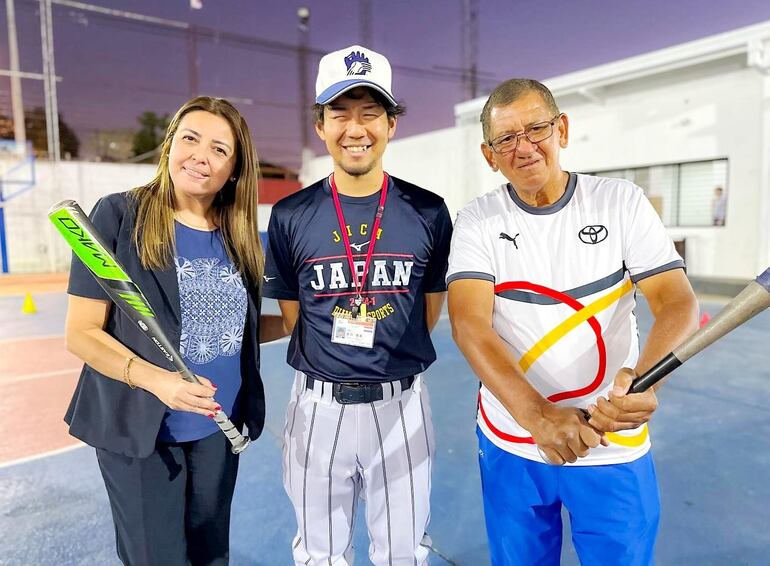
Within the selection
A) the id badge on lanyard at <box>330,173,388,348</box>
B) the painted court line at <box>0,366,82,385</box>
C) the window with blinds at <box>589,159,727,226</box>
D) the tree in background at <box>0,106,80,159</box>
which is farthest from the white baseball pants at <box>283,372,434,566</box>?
the tree in background at <box>0,106,80,159</box>

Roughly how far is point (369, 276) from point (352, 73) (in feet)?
2.29

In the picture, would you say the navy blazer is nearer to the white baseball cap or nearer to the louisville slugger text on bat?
the louisville slugger text on bat

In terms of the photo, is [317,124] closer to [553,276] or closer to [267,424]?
[553,276]

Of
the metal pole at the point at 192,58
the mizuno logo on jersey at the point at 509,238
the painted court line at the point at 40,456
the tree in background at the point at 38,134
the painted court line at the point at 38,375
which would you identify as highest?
the metal pole at the point at 192,58

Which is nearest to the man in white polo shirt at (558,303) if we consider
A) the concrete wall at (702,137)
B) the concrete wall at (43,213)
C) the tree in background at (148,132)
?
the concrete wall at (702,137)

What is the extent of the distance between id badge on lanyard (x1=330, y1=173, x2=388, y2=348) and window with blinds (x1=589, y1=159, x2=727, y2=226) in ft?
34.2

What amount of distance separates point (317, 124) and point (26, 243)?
57.5 ft

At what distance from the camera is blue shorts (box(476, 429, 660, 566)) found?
1.46 m

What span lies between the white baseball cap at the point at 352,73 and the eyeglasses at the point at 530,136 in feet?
1.62

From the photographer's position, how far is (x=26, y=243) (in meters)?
15.8

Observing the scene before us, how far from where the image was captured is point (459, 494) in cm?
309

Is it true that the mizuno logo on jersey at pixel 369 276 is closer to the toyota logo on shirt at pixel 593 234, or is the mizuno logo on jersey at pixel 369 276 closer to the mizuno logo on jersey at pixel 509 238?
the mizuno logo on jersey at pixel 509 238

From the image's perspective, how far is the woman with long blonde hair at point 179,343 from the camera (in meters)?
1.59

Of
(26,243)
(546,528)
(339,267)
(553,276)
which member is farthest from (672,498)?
A: (26,243)
